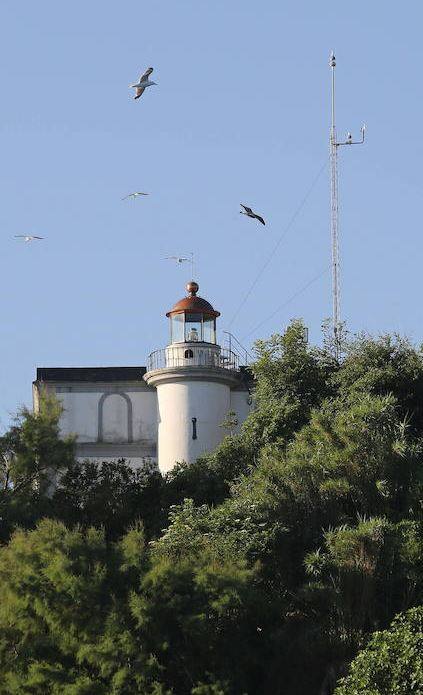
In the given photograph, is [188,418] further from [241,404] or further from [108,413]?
[108,413]

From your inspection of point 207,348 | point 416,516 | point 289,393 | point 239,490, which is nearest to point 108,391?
point 207,348

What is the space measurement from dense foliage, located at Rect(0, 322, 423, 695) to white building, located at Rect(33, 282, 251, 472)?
6657mm

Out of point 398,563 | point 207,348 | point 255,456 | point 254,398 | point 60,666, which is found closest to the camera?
point 60,666

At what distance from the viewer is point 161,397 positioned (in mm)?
49312

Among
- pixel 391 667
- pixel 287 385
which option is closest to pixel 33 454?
pixel 287 385

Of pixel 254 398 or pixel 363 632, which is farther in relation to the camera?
pixel 254 398

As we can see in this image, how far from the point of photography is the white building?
4859cm

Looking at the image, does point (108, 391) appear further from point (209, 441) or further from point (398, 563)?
point (398, 563)

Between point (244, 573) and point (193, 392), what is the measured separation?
1482cm

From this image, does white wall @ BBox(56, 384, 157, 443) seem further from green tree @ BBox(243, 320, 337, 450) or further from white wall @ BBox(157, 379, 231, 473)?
green tree @ BBox(243, 320, 337, 450)

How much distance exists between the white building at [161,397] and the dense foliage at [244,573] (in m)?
6.66

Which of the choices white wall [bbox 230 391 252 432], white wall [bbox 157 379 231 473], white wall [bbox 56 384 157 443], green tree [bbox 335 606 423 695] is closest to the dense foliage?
green tree [bbox 335 606 423 695]

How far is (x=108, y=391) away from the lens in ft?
165

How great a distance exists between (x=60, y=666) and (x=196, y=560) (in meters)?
3.69
